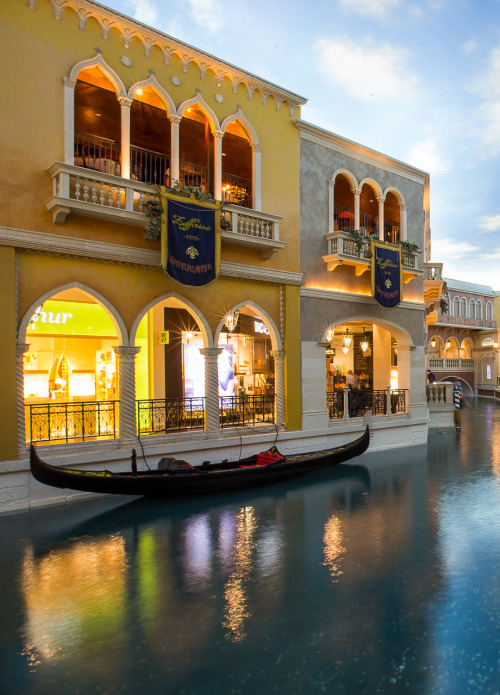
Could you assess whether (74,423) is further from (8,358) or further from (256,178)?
(256,178)

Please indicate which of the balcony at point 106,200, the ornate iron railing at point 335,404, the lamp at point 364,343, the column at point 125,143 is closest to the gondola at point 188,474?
the ornate iron railing at point 335,404

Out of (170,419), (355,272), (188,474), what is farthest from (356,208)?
(188,474)

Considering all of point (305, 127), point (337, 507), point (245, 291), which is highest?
point (305, 127)

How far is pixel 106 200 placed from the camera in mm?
7891

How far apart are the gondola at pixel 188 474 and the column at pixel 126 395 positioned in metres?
0.66

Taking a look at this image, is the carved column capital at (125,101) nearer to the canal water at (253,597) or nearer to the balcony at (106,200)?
the balcony at (106,200)

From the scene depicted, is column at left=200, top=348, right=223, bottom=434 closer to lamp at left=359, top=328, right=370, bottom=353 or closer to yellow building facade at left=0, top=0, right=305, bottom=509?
yellow building facade at left=0, top=0, right=305, bottom=509

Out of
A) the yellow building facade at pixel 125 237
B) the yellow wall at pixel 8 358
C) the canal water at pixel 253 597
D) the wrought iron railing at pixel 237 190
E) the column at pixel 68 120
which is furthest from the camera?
the wrought iron railing at pixel 237 190

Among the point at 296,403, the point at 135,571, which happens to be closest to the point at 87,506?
the point at 135,571

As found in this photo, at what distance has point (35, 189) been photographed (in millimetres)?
7410

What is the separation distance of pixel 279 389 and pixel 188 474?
334cm

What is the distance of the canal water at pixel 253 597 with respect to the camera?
11.3ft

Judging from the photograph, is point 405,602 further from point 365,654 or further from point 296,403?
point 296,403

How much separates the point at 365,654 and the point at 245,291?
283 inches
